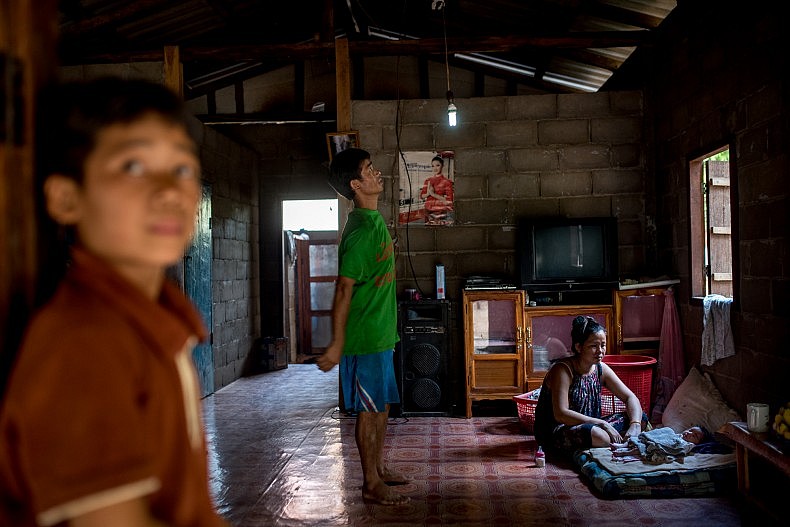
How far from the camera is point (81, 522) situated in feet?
2.07

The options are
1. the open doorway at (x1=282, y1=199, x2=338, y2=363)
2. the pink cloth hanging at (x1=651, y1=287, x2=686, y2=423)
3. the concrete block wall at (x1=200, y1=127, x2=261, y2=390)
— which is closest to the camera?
the pink cloth hanging at (x1=651, y1=287, x2=686, y2=423)

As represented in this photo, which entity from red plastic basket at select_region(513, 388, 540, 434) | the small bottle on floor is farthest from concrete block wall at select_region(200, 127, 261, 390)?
the small bottle on floor

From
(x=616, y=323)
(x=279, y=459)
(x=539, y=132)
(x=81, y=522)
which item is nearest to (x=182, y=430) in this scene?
(x=81, y=522)

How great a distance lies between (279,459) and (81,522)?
3.58 m

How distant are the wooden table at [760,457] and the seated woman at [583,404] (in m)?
0.73

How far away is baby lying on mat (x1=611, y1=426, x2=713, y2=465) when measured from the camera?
343cm

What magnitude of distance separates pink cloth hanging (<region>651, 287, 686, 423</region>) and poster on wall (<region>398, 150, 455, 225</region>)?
1.97 meters

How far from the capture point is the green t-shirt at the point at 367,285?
302 cm

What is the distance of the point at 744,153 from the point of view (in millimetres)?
3764

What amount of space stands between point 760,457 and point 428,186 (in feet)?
11.2

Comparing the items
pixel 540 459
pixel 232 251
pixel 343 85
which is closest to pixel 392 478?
pixel 540 459

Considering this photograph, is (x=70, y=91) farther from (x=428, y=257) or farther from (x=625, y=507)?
(x=428, y=257)

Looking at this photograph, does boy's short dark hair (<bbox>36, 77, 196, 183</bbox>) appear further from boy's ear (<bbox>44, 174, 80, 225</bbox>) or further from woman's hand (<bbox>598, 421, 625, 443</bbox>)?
woman's hand (<bbox>598, 421, 625, 443</bbox>)

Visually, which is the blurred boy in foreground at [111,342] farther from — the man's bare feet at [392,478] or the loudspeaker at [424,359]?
the loudspeaker at [424,359]
